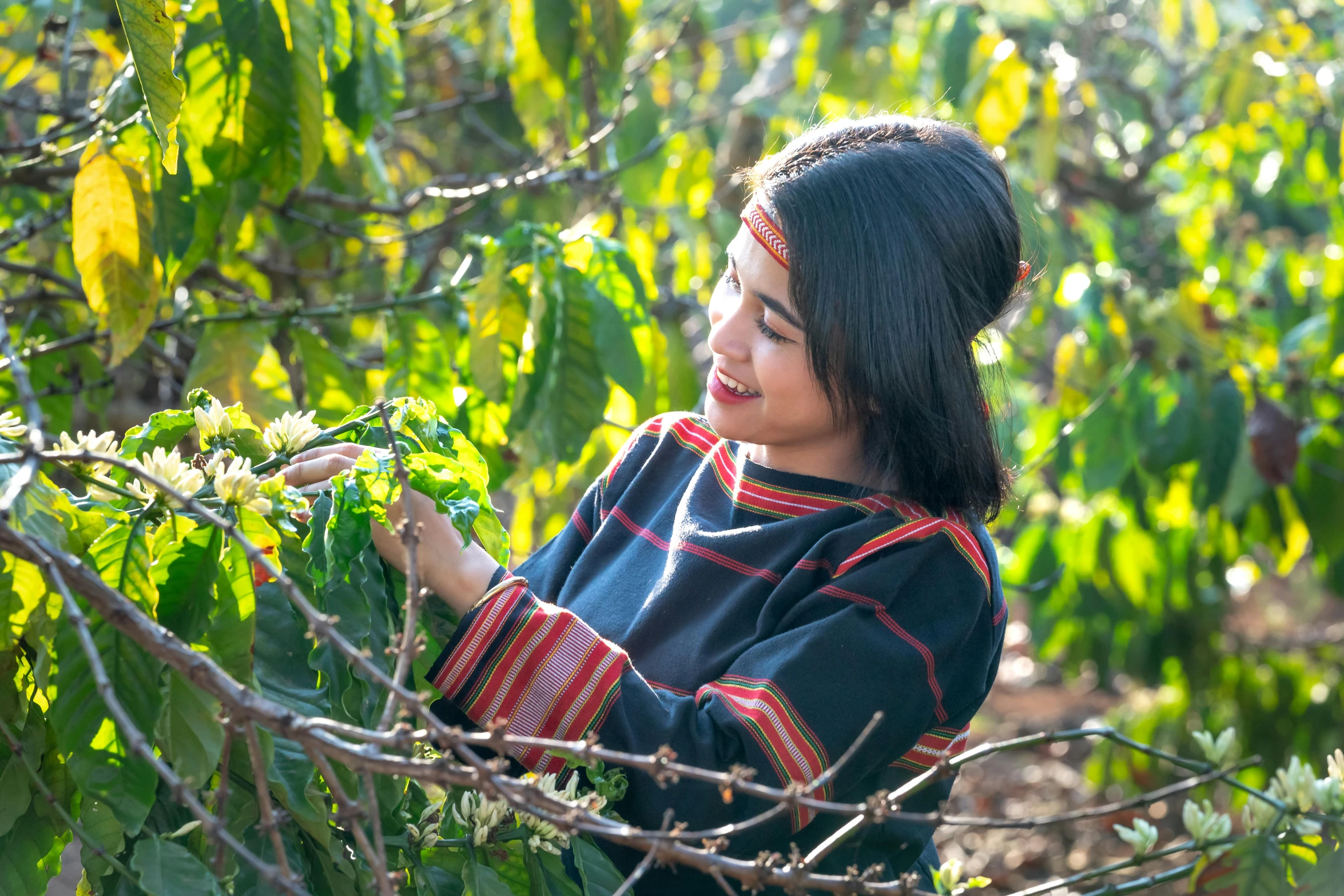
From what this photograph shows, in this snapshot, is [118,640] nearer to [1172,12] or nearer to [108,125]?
[108,125]

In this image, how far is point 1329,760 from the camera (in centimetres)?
144

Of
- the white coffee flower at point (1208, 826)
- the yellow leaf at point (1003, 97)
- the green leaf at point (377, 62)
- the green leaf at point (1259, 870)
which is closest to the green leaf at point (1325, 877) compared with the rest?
the green leaf at point (1259, 870)

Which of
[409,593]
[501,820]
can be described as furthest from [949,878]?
[409,593]

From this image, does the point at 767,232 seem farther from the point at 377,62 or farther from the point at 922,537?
the point at 377,62

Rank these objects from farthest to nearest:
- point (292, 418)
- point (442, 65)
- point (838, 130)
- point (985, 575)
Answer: point (442, 65) < point (838, 130) < point (985, 575) < point (292, 418)

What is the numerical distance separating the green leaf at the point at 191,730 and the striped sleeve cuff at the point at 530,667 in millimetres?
283

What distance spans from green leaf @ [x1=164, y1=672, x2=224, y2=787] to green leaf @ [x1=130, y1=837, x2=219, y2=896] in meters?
0.05

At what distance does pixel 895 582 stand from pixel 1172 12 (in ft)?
9.69

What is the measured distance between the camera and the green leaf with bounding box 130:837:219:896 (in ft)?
2.98

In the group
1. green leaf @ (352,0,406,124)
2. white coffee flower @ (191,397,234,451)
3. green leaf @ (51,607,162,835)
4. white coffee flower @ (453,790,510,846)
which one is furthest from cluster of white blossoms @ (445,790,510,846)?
green leaf @ (352,0,406,124)

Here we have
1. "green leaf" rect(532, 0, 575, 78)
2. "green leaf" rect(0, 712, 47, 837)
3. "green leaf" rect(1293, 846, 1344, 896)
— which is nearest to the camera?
"green leaf" rect(0, 712, 47, 837)

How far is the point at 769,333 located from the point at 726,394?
0.08 m

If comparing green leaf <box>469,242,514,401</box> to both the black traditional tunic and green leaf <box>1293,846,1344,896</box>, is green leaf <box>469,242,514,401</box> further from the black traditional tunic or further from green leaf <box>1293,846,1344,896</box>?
green leaf <box>1293,846,1344,896</box>

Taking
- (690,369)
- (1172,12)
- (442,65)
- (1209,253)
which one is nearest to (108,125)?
(690,369)
